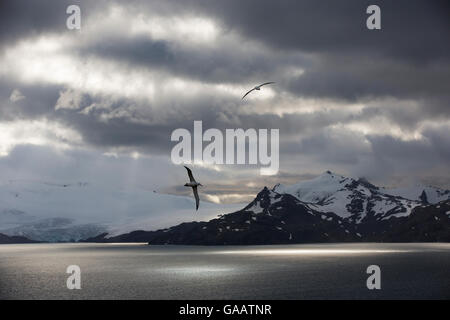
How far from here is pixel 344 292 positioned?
556 feet
